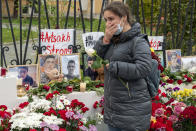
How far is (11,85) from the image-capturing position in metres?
2.75

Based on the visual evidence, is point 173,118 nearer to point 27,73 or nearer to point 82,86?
point 82,86

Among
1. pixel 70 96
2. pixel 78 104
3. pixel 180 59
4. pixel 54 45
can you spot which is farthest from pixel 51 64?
pixel 180 59

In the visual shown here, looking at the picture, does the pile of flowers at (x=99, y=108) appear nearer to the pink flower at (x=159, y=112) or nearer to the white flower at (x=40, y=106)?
the pink flower at (x=159, y=112)

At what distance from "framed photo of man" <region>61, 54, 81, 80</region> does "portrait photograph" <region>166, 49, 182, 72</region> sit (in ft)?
4.94

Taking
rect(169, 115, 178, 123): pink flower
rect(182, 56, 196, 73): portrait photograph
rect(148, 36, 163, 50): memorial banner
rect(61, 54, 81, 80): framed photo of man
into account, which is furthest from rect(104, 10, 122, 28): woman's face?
rect(182, 56, 196, 73): portrait photograph

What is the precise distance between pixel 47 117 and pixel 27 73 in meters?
1.15

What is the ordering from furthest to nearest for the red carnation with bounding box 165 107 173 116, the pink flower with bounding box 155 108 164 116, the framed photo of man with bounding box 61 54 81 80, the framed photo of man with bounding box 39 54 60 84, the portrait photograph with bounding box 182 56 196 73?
the portrait photograph with bounding box 182 56 196 73, the framed photo of man with bounding box 61 54 81 80, the framed photo of man with bounding box 39 54 60 84, the red carnation with bounding box 165 107 173 116, the pink flower with bounding box 155 108 164 116

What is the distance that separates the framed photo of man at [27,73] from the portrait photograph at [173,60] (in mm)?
2035

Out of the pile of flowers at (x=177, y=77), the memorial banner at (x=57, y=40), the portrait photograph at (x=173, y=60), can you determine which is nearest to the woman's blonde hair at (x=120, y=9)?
the memorial banner at (x=57, y=40)

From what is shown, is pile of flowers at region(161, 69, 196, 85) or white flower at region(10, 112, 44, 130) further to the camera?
pile of flowers at region(161, 69, 196, 85)

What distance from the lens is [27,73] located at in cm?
315

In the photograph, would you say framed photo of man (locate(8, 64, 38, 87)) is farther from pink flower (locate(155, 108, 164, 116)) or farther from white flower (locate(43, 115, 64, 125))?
pink flower (locate(155, 108, 164, 116))

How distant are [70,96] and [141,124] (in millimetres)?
1141

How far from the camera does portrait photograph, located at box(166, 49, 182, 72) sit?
4117 mm
